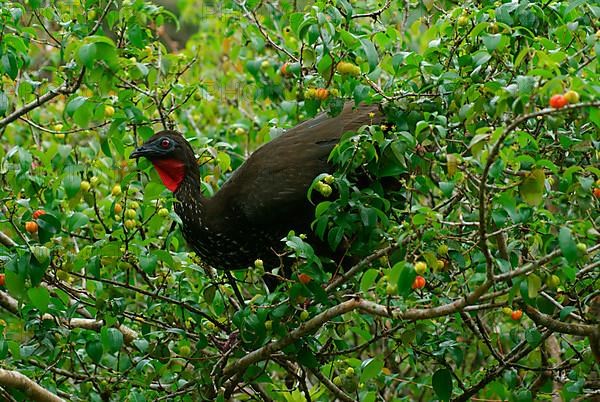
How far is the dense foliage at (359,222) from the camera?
2.91 meters

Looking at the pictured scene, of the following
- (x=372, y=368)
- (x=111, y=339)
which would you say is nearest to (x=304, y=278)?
(x=372, y=368)

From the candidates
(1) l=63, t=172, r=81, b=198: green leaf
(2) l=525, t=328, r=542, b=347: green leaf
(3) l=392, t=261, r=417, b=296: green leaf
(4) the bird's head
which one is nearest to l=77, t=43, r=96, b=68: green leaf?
(1) l=63, t=172, r=81, b=198: green leaf

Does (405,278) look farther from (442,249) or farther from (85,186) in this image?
(85,186)

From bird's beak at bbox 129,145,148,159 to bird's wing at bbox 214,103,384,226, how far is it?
0.40 m

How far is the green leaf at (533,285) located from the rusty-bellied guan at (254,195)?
1.63 meters

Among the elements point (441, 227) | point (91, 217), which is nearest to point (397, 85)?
point (441, 227)

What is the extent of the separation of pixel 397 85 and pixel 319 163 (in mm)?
731

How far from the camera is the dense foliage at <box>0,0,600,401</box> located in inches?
115

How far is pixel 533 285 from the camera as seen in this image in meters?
2.73

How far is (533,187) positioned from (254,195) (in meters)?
1.73

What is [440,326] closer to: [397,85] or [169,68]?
[397,85]

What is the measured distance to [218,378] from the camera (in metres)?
3.65

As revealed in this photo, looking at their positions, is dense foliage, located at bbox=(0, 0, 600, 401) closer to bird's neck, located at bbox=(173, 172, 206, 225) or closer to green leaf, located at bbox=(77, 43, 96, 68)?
green leaf, located at bbox=(77, 43, 96, 68)

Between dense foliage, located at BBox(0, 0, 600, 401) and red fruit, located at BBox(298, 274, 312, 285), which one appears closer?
dense foliage, located at BBox(0, 0, 600, 401)
